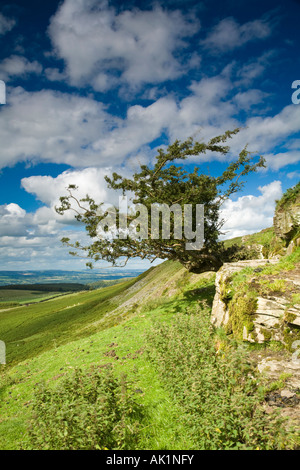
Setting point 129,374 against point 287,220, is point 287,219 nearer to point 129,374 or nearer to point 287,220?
point 287,220

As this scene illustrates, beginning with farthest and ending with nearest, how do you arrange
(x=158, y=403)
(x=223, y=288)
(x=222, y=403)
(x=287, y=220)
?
(x=287, y=220), (x=223, y=288), (x=158, y=403), (x=222, y=403)

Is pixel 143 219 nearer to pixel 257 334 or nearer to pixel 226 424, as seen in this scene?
pixel 257 334

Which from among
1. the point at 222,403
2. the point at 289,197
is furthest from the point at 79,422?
the point at 289,197

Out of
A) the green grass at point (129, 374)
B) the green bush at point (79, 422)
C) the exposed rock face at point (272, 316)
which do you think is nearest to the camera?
the green bush at point (79, 422)

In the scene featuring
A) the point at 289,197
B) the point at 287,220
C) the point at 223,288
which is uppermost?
the point at 289,197

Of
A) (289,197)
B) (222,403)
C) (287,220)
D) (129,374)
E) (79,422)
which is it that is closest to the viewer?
(79,422)

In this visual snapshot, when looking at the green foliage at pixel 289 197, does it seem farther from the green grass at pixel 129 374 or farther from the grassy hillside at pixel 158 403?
the green grass at pixel 129 374

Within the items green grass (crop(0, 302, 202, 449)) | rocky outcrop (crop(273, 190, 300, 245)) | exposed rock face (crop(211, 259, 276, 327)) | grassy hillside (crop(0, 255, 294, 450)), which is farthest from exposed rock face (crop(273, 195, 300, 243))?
green grass (crop(0, 302, 202, 449))

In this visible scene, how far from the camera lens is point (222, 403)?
6.68 meters

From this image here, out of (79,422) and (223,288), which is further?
(223,288)

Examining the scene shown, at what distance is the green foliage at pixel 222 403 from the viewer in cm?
557

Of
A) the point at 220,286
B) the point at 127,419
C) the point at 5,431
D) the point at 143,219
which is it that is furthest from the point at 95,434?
the point at 143,219

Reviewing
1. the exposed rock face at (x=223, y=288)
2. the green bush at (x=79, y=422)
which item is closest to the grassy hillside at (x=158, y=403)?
the green bush at (x=79, y=422)

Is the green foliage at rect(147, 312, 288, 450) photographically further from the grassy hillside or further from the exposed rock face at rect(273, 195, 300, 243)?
the exposed rock face at rect(273, 195, 300, 243)
